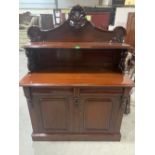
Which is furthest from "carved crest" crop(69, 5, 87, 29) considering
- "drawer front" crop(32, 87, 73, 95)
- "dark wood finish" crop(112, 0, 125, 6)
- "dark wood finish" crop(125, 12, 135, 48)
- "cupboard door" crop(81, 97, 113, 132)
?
"dark wood finish" crop(112, 0, 125, 6)

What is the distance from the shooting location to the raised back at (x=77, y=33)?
6.00 ft

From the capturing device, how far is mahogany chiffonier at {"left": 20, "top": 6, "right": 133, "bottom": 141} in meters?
1.67

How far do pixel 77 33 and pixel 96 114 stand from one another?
2.93ft

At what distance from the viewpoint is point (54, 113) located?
1.79m

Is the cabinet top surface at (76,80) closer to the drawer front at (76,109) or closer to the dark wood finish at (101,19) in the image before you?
the drawer front at (76,109)

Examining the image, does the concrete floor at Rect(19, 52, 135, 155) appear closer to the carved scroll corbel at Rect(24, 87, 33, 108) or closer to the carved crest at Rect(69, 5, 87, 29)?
the carved scroll corbel at Rect(24, 87, 33, 108)

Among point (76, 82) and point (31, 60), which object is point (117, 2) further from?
point (76, 82)

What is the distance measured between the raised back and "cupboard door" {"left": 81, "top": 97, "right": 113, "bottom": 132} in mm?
669

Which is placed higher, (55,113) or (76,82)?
(76,82)

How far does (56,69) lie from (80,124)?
661mm

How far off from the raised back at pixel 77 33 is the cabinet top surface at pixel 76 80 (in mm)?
390

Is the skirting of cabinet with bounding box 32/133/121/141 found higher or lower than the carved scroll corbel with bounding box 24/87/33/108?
lower

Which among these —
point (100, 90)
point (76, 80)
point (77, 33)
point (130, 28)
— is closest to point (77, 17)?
point (77, 33)

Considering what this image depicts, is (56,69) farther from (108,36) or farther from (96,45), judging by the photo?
(108,36)
